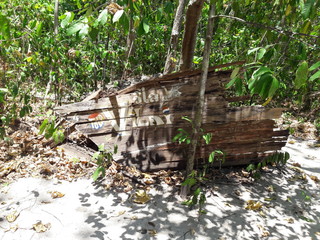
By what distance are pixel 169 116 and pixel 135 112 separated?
0.49m

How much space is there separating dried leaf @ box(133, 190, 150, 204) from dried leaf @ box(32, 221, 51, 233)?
102cm

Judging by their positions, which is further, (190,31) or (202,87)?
(190,31)

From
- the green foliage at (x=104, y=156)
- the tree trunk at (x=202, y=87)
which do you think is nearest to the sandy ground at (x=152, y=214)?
the green foliage at (x=104, y=156)

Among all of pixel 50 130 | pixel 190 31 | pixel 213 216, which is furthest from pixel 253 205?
pixel 50 130

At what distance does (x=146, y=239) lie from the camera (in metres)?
2.38

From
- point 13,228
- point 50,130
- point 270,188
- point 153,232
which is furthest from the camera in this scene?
point 270,188

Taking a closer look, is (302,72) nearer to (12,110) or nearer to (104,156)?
(104,156)

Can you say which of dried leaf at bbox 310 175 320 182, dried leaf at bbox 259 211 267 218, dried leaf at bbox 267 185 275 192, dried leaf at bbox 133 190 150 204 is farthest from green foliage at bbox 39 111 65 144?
dried leaf at bbox 310 175 320 182

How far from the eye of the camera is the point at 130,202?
9.50 ft

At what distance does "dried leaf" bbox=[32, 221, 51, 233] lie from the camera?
7.74 feet

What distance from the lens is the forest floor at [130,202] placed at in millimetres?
2484

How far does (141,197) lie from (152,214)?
30 cm

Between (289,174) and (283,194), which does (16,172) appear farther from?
(289,174)

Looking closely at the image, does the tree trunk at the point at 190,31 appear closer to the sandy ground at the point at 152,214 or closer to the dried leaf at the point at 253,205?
the sandy ground at the point at 152,214
